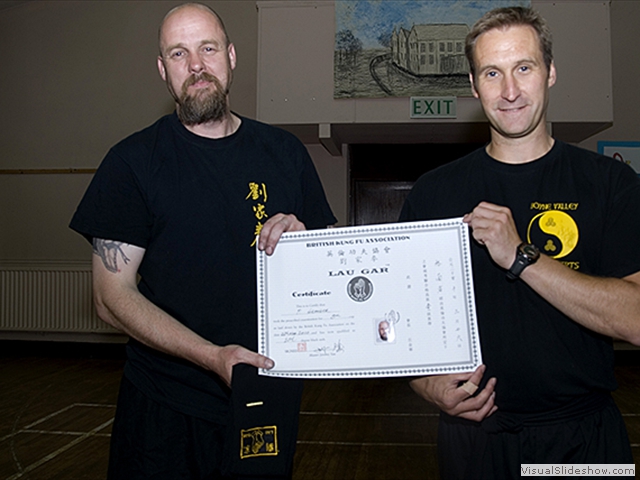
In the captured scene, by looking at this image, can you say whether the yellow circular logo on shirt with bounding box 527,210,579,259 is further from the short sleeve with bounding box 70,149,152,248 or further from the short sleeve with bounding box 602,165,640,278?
the short sleeve with bounding box 70,149,152,248

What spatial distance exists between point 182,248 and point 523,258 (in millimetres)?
927

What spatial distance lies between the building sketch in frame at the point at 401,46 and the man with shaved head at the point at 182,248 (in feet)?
13.6

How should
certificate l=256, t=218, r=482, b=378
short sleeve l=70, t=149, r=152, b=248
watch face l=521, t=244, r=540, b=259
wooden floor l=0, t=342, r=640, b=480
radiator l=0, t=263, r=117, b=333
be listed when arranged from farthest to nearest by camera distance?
radiator l=0, t=263, r=117, b=333, wooden floor l=0, t=342, r=640, b=480, short sleeve l=70, t=149, r=152, b=248, certificate l=256, t=218, r=482, b=378, watch face l=521, t=244, r=540, b=259

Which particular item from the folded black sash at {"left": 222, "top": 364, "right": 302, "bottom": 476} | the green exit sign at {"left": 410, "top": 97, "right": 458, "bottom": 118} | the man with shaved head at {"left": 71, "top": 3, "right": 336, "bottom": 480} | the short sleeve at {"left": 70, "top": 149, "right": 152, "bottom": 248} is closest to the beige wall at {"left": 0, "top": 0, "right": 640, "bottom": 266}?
the green exit sign at {"left": 410, "top": 97, "right": 458, "bottom": 118}

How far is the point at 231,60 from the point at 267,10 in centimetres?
436

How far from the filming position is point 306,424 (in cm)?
447

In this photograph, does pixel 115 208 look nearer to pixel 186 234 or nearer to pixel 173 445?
pixel 186 234

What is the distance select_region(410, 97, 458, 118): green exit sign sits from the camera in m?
5.57

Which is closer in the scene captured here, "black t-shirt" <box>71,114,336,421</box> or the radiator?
"black t-shirt" <box>71,114,336,421</box>

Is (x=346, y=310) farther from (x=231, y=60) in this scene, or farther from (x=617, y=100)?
(x=617, y=100)

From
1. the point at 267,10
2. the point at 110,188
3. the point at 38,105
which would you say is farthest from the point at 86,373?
the point at 110,188

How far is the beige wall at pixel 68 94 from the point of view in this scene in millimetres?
7215

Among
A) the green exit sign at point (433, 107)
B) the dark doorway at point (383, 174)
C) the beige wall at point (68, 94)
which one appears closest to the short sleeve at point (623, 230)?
the green exit sign at point (433, 107)

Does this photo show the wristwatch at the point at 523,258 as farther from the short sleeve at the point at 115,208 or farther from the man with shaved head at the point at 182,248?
the short sleeve at the point at 115,208
